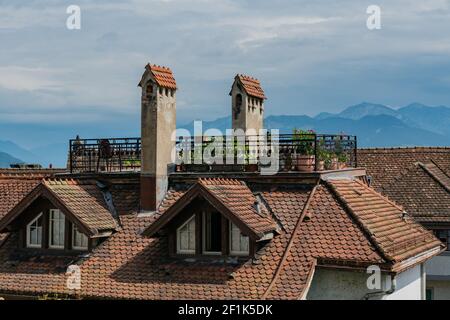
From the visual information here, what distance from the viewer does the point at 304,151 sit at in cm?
2059

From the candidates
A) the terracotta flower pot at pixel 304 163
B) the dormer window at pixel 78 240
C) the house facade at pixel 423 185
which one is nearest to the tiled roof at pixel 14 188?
the dormer window at pixel 78 240

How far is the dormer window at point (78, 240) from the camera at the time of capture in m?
20.7

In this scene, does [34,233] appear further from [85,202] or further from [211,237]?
[211,237]

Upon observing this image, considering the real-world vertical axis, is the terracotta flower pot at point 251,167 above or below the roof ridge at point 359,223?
above

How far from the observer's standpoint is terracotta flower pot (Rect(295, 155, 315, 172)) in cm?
2027

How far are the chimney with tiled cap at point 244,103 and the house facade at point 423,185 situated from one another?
11.5 m

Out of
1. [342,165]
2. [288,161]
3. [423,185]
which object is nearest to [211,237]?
[288,161]

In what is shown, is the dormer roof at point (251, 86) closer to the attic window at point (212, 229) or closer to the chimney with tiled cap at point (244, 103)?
the chimney with tiled cap at point (244, 103)

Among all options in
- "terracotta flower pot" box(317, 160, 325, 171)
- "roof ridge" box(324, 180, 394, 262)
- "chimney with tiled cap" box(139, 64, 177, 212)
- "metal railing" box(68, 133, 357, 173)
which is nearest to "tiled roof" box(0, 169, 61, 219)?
"metal railing" box(68, 133, 357, 173)

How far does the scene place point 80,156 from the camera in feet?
78.6

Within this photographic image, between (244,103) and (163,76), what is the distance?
4445mm

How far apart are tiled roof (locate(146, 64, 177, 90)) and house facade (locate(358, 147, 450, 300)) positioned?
16.1m

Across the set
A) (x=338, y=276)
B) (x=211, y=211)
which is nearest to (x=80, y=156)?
(x=211, y=211)
